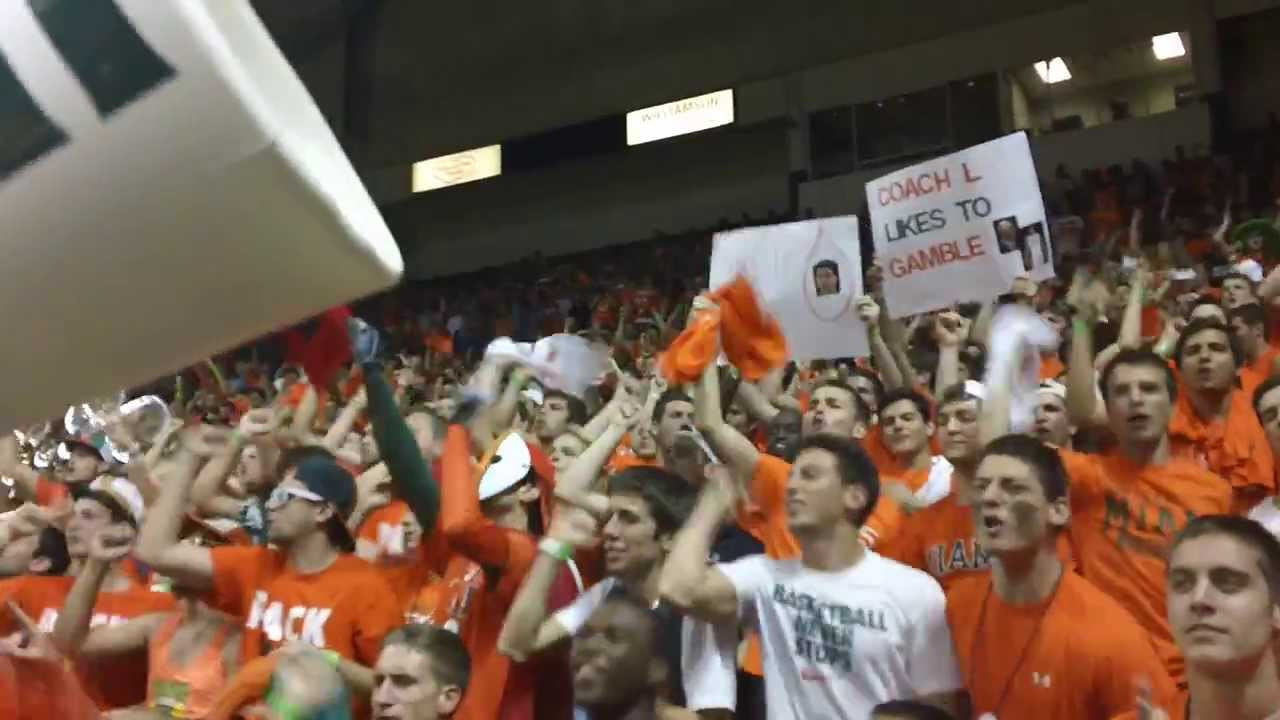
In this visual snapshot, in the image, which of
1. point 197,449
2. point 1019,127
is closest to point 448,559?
point 197,449

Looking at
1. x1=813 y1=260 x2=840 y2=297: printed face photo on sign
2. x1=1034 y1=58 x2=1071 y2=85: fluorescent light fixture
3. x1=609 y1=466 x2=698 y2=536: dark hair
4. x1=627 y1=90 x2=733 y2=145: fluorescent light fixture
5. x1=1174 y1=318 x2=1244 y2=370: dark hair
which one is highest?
x1=627 y1=90 x2=733 y2=145: fluorescent light fixture

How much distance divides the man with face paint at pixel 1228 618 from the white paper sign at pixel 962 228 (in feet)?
8.14

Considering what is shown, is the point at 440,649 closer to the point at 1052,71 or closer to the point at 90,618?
the point at 90,618

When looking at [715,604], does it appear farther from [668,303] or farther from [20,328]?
[668,303]

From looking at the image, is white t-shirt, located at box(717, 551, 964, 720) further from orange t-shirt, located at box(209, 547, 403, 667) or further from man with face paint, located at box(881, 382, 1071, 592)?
orange t-shirt, located at box(209, 547, 403, 667)

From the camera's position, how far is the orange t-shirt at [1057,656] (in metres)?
2.27

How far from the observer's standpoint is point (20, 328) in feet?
2.00

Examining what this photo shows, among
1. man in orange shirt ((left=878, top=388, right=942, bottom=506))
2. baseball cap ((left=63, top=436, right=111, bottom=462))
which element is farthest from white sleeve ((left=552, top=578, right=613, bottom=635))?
baseball cap ((left=63, top=436, right=111, bottom=462))

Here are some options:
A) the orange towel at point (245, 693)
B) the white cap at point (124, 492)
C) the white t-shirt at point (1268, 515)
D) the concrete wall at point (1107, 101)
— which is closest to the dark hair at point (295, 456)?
the white cap at point (124, 492)

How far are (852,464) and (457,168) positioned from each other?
50.2 ft

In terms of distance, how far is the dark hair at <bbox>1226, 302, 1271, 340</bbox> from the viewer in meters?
4.44

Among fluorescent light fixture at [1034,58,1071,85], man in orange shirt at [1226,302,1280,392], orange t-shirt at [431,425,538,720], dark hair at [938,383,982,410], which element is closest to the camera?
orange t-shirt at [431,425,538,720]

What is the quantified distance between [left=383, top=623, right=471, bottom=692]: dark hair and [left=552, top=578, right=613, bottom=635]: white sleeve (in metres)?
0.25

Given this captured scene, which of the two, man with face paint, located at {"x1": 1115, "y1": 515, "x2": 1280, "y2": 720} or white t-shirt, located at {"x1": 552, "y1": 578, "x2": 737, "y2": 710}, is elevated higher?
man with face paint, located at {"x1": 1115, "y1": 515, "x2": 1280, "y2": 720}
